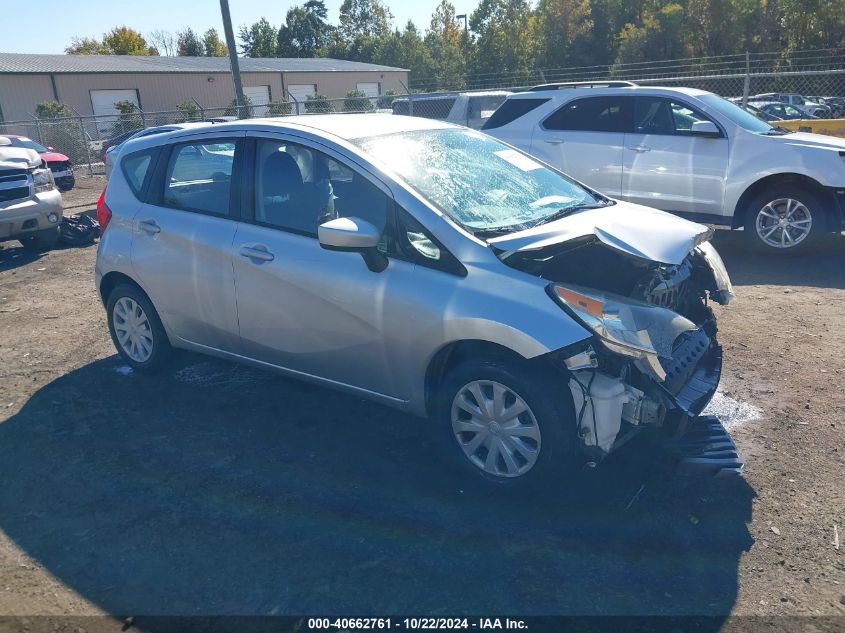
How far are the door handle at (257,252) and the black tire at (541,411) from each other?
1394 mm

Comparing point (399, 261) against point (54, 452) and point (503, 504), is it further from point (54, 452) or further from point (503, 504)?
point (54, 452)

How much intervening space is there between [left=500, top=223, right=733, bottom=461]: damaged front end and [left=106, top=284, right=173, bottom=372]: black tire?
291 cm

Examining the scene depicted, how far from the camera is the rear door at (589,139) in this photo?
922cm

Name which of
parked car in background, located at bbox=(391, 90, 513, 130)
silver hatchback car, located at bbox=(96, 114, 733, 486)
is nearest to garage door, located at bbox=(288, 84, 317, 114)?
parked car in background, located at bbox=(391, 90, 513, 130)

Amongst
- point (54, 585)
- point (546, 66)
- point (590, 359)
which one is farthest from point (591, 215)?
point (546, 66)

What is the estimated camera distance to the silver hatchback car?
11.6 feet

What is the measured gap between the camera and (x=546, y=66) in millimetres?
44438

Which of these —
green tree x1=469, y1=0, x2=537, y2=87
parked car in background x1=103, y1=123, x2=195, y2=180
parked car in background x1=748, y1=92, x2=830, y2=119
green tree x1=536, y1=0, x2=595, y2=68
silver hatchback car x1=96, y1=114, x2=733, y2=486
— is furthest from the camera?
green tree x1=469, y1=0, x2=537, y2=87

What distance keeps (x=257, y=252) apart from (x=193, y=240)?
2.05ft

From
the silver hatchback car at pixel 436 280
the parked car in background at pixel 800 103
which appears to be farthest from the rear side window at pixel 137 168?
the parked car in background at pixel 800 103

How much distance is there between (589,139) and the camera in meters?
9.34

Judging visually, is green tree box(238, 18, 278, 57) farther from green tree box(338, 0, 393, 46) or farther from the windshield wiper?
the windshield wiper

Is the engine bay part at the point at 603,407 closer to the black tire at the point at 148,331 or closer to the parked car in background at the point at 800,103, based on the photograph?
the black tire at the point at 148,331

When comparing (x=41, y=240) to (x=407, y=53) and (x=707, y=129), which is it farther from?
(x=407, y=53)
